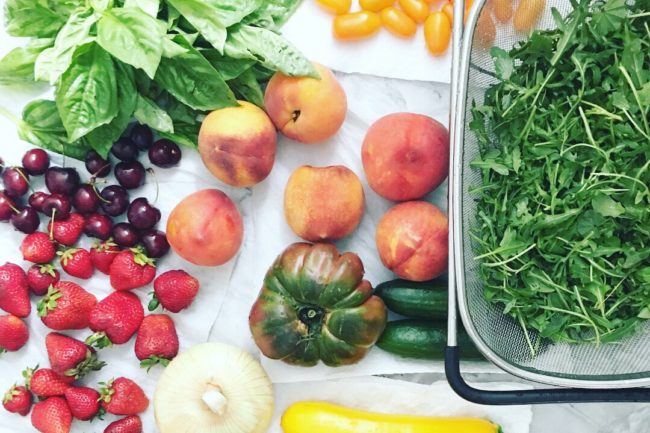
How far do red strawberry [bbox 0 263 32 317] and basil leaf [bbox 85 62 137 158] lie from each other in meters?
0.22

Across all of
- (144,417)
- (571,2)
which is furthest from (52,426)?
(571,2)

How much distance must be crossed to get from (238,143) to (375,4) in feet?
0.95

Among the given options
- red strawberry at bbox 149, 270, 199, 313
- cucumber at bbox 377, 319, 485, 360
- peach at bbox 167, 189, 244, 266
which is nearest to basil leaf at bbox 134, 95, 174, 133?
peach at bbox 167, 189, 244, 266

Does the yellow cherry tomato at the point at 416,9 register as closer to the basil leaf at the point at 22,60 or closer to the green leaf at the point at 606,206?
the green leaf at the point at 606,206

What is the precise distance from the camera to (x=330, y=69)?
1062 millimetres

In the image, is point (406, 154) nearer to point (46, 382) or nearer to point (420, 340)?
point (420, 340)

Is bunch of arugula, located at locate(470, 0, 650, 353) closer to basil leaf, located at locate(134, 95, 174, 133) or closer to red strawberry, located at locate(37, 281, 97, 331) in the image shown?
basil leaf, located at locate(134, 95, 174, 133)

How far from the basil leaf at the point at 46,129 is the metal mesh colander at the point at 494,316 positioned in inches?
21.6

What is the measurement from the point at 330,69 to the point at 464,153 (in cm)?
27

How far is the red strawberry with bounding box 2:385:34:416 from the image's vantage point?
1.05 m

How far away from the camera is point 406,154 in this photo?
3.09 feet

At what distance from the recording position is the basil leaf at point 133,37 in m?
0.88

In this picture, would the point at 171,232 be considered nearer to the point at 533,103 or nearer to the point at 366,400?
the point at 366,400

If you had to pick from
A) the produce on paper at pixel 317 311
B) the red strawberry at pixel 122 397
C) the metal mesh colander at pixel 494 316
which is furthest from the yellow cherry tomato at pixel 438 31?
the red strawberry at pixel 122 397
